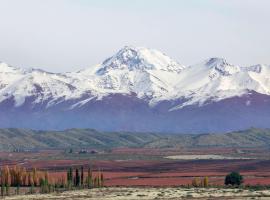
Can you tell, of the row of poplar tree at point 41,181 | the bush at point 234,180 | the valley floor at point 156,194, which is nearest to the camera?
the valley floor at point 156,194

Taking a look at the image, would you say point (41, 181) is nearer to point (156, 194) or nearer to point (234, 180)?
point (156, 194)

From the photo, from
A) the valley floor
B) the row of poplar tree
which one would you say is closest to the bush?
the valley floor

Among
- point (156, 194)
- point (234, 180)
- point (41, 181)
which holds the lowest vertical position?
point (156, 194)

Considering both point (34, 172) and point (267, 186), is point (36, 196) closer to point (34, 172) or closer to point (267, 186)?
point (34, 172)

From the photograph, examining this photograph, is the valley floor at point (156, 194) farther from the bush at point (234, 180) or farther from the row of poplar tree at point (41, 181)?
the bush at point (234, 180)

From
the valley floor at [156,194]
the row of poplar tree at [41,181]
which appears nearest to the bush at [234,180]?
the valley floor at [156,194]

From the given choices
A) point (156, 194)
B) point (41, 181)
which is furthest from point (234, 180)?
point (41, 181)

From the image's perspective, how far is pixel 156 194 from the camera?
128750 mm

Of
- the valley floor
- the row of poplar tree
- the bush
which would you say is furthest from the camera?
the bush

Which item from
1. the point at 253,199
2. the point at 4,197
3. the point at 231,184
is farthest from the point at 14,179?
the point at 253,199

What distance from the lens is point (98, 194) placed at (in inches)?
5128

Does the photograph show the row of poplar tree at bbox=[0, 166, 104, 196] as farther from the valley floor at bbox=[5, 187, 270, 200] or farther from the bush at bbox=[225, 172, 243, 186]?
the bush at bbox=[225, 172, 243, 186]

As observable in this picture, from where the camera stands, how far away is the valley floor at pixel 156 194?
12294 centimetres

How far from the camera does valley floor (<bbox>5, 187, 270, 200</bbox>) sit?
403 ft
